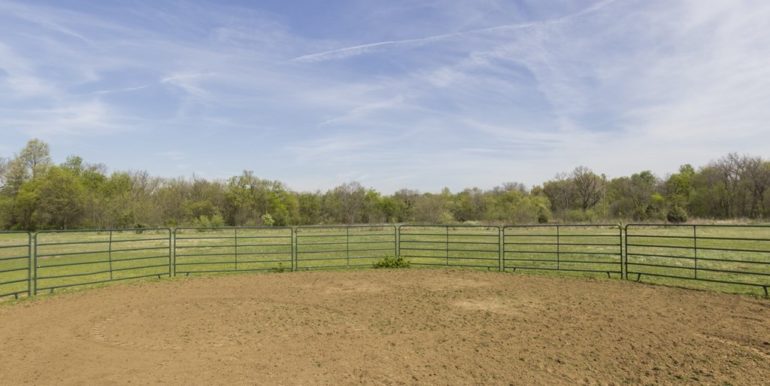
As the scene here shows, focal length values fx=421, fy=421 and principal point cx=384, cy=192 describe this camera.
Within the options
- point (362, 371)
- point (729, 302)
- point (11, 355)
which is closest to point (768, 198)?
Result: point (729, 302)

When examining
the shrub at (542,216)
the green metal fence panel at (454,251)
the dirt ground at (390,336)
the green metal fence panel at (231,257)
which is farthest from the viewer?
the shrub at (542,216)

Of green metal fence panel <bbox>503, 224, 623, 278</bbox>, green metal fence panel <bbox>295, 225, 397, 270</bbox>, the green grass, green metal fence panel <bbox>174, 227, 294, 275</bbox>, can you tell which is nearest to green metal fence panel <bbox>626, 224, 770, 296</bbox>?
green metal fence panel <bbox>503, 224, 623, 278</bbox>

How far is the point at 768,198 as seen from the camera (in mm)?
51438

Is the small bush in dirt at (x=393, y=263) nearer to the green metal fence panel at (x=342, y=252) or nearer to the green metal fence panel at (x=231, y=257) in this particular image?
the green metal fence panel at (x=342, y=252)

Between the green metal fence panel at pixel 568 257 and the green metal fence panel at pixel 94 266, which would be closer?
the green metal fence panel at pixel 94 266

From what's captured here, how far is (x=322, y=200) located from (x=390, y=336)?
62467mm

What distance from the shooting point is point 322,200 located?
2685 inches

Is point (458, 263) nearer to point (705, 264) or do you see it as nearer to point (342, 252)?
point (342, 252)

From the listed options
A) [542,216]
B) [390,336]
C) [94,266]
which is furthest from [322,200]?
[390,336]

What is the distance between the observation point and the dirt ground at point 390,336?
505cm

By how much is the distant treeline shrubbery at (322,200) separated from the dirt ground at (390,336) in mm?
35004

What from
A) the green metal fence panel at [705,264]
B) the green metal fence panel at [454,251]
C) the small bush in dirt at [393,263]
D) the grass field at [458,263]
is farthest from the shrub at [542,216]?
the small bush in dirt at [393,263]

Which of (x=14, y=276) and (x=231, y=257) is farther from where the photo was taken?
(x=231, y=257)

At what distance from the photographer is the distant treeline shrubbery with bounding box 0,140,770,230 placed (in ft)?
148
